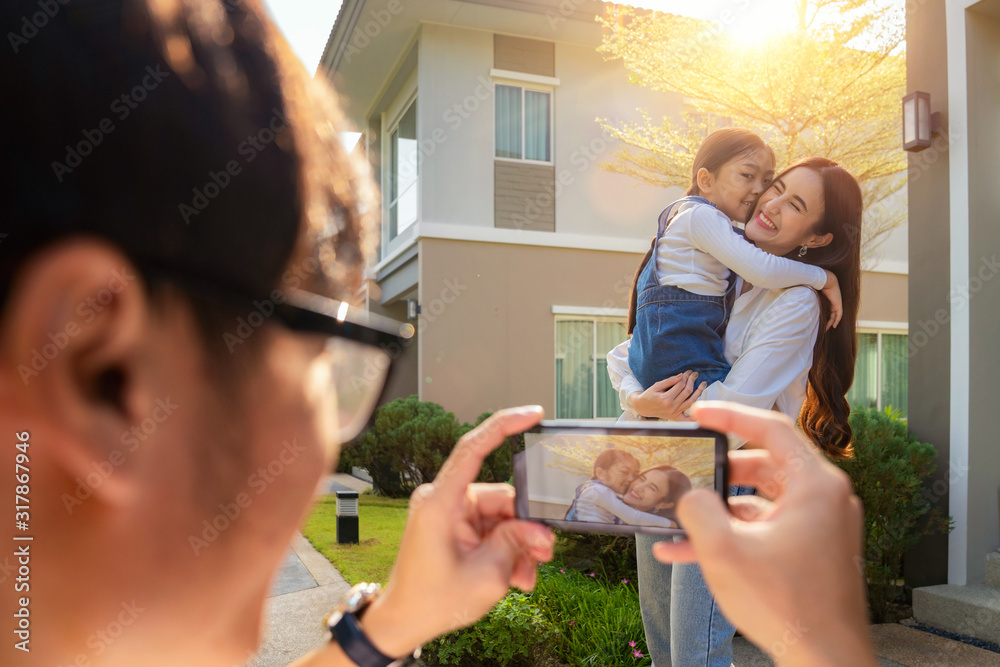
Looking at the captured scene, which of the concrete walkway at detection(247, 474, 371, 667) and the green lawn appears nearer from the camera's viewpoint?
the concrete walkway at detection(247, 474, 371, 667)

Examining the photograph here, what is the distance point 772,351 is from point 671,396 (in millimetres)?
328

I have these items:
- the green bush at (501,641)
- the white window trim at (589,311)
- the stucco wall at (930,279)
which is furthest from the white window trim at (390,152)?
the green bush at (501,641)

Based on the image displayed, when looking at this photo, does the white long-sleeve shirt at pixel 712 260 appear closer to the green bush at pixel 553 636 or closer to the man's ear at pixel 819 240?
the man's ear at pixel 819 240

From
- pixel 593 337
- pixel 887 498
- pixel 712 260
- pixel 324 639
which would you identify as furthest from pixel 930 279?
pixel 593 337

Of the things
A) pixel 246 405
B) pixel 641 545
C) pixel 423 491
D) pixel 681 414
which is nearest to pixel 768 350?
pixel 681 414

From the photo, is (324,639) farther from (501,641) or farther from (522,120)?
(522,120)

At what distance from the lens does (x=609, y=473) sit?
1183mm

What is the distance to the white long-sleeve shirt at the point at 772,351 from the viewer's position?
216 cm

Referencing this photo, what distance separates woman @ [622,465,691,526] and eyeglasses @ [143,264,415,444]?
1.51 ft

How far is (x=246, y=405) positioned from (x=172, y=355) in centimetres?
8

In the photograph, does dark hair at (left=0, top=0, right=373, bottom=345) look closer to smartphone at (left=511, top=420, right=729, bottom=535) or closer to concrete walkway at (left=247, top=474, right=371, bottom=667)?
smartphone at (left=511, top=420, right=729, bottom=535)

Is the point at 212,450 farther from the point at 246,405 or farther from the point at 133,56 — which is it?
the point at 133,56

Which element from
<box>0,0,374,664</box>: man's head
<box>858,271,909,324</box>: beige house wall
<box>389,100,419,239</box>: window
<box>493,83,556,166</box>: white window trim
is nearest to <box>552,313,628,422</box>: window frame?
<box>493,83,556,166</box>: white window trim

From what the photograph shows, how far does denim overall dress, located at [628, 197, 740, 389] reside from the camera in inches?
91.6
